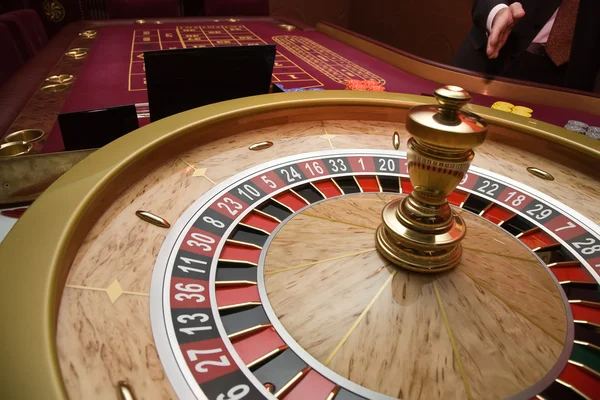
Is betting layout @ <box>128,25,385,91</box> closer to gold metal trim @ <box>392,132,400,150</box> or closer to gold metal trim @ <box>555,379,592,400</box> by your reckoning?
gold metal trim @ <box>392,132,400,150</box>

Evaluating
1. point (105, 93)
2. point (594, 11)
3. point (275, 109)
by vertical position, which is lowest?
point (105, 93)

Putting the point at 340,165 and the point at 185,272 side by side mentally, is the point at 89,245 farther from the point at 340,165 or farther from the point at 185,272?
the point at 340,165

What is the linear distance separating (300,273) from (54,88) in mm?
1881

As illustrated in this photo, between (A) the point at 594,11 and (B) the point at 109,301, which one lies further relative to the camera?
(A) the point at 594,11

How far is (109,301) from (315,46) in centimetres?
298

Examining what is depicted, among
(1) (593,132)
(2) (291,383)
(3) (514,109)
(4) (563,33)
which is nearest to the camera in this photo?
(2) (291,383)

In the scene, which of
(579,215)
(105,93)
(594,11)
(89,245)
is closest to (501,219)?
(579,215)

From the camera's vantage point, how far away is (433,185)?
30.7 inches

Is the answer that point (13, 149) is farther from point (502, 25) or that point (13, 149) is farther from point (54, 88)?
point (502, 25)

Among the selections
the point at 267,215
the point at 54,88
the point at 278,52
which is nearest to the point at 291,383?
the point at 267,215

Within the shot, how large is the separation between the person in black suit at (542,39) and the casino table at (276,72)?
1.65 feet

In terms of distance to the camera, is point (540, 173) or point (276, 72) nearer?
point (540, 173)

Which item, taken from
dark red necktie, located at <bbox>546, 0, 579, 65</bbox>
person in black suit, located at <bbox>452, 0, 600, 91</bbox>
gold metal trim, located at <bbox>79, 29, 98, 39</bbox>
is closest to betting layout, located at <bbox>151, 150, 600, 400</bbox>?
person in black suit, located at <bbox>452, 0, 600, 91</bbox>

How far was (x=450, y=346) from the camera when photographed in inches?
25.7
